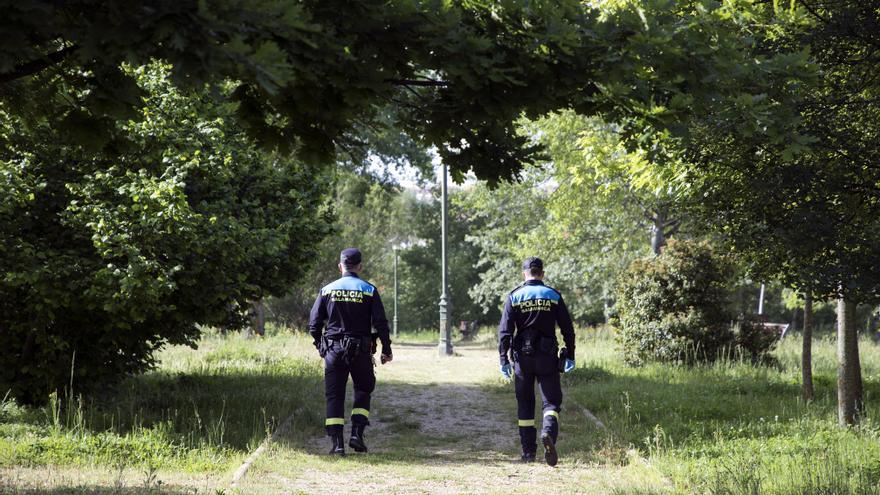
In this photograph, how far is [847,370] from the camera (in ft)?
31.1

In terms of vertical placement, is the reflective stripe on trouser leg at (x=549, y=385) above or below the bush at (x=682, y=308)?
below

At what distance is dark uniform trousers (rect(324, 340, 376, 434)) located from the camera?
863 centimetres

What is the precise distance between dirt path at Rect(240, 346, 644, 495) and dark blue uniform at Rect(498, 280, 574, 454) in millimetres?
543

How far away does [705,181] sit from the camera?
8.12 meters

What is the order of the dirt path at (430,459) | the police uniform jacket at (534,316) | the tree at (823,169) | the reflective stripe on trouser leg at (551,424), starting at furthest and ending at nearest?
the police uniform jacket at (534,316), the reflective stripe on trouser leg at (551,424), the tree at (823,169), the dirt path at (430,459)

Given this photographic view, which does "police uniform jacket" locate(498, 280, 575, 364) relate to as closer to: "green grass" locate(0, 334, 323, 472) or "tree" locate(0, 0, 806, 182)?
"green grass" locate(0, 334, 323, 472)

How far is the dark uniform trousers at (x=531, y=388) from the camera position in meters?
8.31

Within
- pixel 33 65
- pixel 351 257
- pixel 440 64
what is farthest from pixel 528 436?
pixel 33 65

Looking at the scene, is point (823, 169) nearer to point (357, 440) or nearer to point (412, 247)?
point (357, 440)

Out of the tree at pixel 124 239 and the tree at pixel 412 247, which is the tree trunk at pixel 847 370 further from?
the tree at pixel 412 247

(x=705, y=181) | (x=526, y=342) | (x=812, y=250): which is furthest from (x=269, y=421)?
(x=812, y=250)

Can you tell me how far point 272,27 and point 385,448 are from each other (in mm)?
6254

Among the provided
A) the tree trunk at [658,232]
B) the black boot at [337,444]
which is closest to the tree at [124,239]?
the black boot at [337,444]

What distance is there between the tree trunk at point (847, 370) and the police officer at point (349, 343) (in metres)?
4.95
